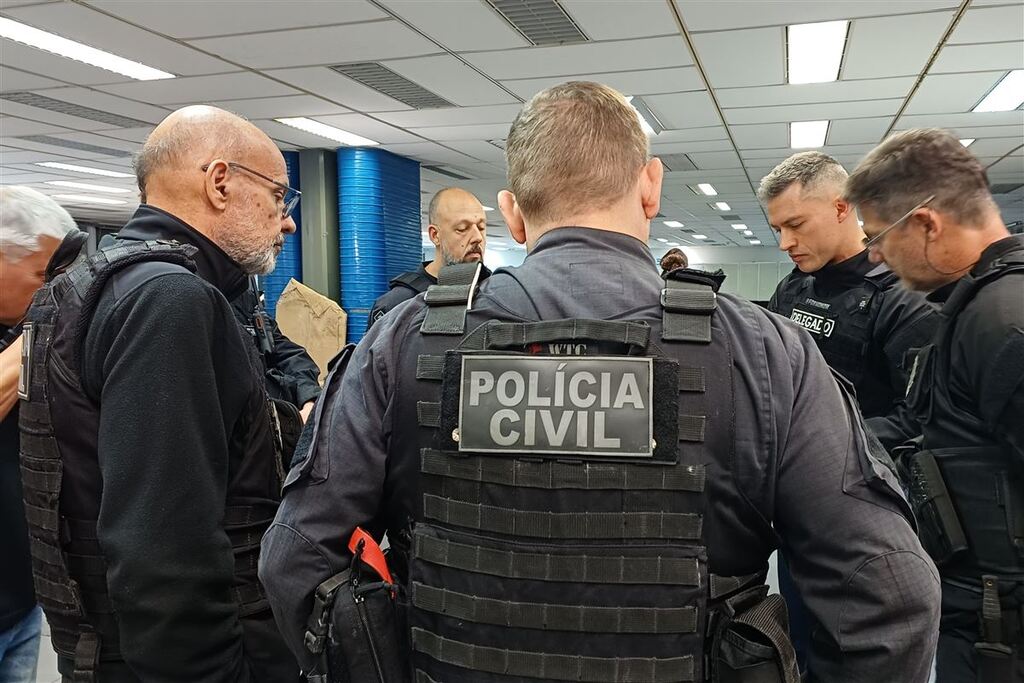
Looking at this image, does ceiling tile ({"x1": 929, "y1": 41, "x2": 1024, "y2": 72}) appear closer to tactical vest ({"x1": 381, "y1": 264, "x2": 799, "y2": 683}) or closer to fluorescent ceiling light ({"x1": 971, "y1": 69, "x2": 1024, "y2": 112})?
fluorescent ceiling light ({"x1": 971, "y1": 69, "x2": 1024, "y2": 112})

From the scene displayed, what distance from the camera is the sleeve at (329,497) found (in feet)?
3.17

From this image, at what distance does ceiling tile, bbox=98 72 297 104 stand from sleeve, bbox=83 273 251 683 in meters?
3.93

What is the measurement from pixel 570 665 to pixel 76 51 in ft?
15.1

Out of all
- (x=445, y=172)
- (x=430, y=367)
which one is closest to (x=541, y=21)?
(x=430, y=367)

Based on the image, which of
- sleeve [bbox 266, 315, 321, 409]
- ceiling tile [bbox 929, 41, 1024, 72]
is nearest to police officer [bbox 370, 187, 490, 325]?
sleeve [bbox 266, 315, 321, 409]

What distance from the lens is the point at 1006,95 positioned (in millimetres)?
5078

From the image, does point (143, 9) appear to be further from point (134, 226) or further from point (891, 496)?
point (891, 496)

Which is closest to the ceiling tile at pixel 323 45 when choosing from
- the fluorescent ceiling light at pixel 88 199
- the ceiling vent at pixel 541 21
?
the ceiling vent at pixel 541 21

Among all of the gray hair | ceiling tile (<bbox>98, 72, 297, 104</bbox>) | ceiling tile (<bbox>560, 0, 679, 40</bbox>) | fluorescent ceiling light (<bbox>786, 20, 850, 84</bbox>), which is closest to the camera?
the gray hair

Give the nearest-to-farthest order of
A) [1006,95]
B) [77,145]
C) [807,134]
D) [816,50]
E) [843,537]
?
[843,537] < [816,50] < [1006,95] < [807,134] < [77,145]

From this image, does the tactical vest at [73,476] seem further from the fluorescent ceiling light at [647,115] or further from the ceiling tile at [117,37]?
the fluorescent ceiling light at [647,115]

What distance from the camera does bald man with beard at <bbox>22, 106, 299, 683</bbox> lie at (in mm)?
1072

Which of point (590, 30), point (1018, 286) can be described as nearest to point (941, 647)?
point (1018, 286)

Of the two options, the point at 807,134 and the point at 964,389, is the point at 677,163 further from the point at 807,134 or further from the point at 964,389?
the point at 964,389
